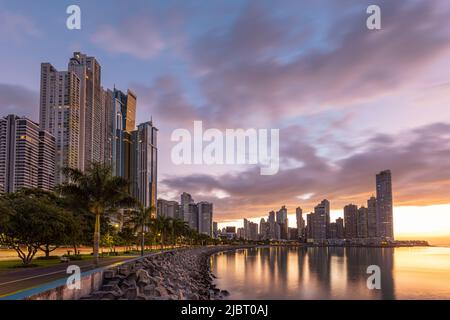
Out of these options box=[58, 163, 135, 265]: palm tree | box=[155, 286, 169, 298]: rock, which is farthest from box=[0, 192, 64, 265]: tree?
box=[155, 286, 169, 298]: rock

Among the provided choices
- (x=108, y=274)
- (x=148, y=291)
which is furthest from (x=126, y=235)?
(x=148, y=291)

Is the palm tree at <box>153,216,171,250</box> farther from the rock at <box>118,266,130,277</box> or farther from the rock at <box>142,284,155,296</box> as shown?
the rock at <box>142,284,155,296</box>

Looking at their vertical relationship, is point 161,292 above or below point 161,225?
below

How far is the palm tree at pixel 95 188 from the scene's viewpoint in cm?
3456

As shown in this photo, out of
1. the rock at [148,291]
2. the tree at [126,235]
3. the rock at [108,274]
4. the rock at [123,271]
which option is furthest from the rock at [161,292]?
the tree at [126,235]

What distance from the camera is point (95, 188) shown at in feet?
113

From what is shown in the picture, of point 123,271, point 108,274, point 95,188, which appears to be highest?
point 95,188

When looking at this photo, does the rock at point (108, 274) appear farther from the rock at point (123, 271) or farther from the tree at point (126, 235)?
the tree at point (126, 235)

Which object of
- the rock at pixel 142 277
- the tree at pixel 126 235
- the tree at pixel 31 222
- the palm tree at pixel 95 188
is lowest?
the tree at pixel 126 235

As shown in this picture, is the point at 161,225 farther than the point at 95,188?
Yes

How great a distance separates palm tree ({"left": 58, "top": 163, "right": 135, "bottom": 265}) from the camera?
3456cm

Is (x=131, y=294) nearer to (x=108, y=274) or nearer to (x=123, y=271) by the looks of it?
(x=108, y=274)

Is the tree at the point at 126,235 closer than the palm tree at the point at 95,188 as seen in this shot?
No
